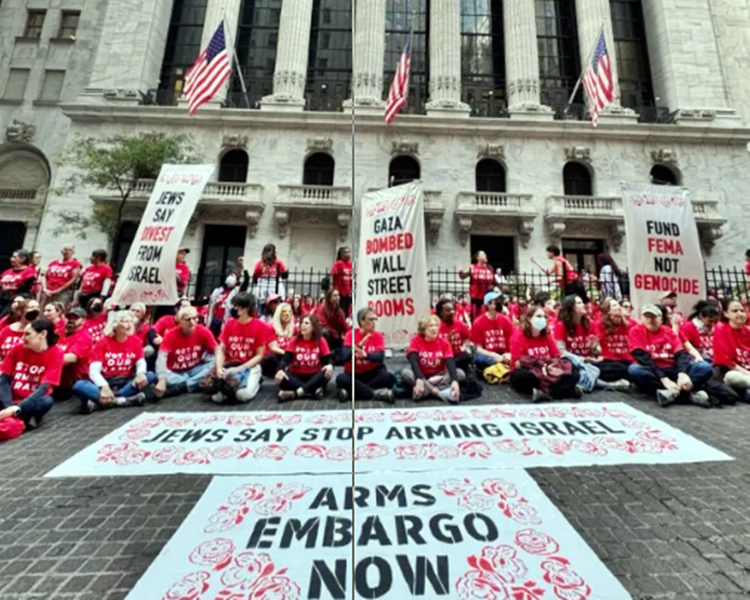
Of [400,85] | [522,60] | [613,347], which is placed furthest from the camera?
[522,60]

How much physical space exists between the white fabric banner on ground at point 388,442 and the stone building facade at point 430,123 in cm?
1435

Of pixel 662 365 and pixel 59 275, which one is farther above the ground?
pixel 59 275

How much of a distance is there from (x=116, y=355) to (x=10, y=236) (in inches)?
909

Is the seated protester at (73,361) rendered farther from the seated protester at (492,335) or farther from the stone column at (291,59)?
the stone column at (291,59)

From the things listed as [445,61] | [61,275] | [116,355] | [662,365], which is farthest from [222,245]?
[662,365]

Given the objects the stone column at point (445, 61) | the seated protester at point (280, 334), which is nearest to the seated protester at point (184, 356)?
the seated protester at point (280, 334)

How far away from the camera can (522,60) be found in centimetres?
2055

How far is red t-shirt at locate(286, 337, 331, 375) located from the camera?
20.6ft

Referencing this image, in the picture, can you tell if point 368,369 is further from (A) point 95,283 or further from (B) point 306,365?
(A) point 95,283

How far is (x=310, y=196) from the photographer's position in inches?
747

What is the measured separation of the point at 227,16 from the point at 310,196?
37.2ft

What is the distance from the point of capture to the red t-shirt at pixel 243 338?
6.36m

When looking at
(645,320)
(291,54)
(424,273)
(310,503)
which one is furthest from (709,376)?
(291,54)

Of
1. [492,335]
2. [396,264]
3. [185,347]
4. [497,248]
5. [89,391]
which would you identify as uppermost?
[497,248]
